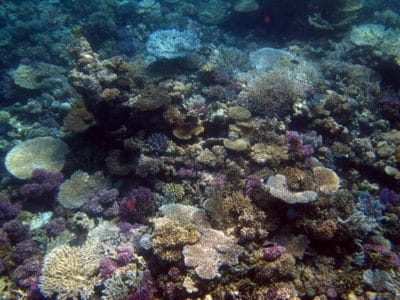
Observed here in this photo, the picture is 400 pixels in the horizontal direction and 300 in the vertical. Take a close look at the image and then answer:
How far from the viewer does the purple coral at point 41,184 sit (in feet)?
23.9

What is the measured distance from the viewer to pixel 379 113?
8.41 metres

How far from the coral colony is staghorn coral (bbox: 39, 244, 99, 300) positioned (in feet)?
0.07

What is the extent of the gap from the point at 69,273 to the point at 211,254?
2.72m

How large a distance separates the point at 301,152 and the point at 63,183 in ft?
18.9

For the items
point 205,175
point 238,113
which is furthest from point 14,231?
point 238,113

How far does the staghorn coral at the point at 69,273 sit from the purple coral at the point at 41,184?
217 cm

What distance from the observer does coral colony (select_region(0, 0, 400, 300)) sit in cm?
475

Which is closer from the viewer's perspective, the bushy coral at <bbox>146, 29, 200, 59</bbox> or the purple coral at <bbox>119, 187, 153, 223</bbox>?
the purple coral at <bbox>119, 187, 153, 223</bbox>

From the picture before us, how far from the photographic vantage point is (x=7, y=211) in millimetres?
7164

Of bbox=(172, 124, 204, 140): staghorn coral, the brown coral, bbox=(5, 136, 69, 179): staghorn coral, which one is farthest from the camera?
bbox=(5, 136, 69, 179): staghorn coral

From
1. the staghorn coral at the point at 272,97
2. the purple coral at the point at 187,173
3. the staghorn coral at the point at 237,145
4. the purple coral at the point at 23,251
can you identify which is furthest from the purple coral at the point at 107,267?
the staghorn coral at the point at 272,97

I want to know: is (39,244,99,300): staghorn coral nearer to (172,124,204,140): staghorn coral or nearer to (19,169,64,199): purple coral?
(19,169,64,199): purple coral

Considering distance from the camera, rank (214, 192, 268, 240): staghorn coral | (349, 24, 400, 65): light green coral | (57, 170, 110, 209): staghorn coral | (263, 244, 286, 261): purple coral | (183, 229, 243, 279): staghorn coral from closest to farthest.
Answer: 1. (183, 229, 243, 279): staghorn coral
2. (263, 244, 286, 261): purple coral
3. (214, 192, 268, 240): staghorn coral
4. (57, 170, 110, 209): staghorn coral
5. (349, 24, 400, 65): light green coral

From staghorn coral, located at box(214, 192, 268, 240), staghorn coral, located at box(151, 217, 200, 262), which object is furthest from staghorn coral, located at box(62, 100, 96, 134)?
staghorn coral, located at box(214, 192, 268, 240)
